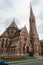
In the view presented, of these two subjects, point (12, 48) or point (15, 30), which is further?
point (15, 30)

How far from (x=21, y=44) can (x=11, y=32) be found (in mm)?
11265

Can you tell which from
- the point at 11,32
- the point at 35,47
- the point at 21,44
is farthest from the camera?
the point at 11,32

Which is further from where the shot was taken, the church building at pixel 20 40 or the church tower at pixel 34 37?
the church tower at pixel 34 37

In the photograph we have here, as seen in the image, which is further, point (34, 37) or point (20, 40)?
point (34, 37)

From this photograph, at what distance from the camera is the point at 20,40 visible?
2589 inches

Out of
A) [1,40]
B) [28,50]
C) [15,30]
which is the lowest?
[28,50]

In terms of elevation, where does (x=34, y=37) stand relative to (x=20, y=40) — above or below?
above

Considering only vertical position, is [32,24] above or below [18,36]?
above

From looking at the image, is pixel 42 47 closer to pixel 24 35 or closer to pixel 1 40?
pixel 24 35

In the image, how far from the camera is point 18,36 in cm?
6700

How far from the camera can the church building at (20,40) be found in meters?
64.9

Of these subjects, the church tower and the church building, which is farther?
the church tower

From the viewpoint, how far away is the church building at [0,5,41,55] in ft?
213

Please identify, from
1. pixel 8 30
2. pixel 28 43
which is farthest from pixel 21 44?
pixel 8 30
